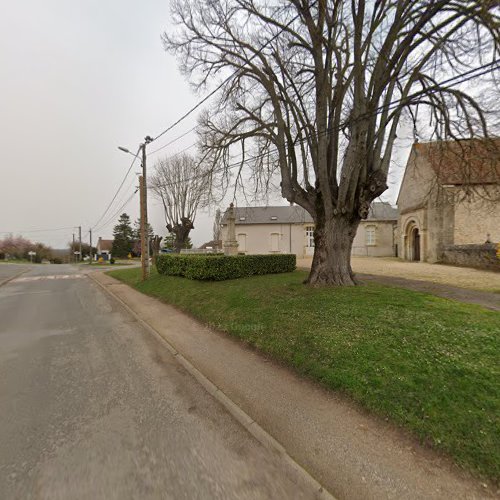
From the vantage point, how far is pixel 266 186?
10.5 meters

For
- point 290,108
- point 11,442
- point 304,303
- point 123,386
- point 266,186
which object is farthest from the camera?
point 266,186

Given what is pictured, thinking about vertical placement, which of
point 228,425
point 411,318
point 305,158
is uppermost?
point 305,158

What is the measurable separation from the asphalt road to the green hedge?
218 inches

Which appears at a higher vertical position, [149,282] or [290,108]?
[290,108]

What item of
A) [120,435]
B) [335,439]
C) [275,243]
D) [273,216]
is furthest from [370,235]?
[120,435]

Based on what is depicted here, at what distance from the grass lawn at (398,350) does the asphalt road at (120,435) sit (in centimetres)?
144

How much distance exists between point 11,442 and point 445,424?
422cm

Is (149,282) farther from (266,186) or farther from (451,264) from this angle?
(451,264)

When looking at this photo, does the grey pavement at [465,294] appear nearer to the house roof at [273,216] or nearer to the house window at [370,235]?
the house window at [370,235]

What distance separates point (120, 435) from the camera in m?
2.53

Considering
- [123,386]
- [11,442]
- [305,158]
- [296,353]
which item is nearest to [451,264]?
[305,158]

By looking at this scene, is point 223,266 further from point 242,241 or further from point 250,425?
point 242,241

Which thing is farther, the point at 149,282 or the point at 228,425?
the point at 149,282

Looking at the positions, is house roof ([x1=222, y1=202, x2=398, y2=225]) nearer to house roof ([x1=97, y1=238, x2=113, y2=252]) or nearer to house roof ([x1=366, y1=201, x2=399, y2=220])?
house roof ([x1=366, y1=201, x2=399, y2=220])
